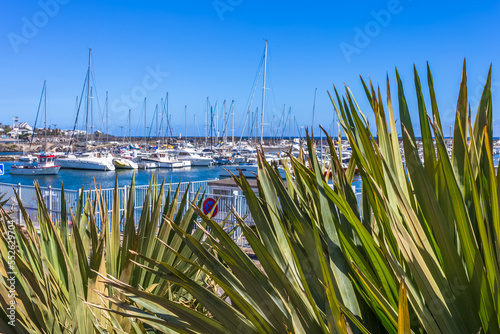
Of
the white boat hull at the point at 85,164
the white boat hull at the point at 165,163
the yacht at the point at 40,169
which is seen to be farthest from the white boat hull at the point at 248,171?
the yacht at the point at 40,169

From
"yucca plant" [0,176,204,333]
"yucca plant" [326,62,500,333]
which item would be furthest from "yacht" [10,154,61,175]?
"yucca plant" [326,62,500,333]

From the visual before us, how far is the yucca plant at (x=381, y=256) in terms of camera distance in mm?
1252

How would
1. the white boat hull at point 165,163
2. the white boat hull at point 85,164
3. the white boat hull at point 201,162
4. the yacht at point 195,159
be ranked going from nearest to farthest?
the white boat hull at point 85,164 < the white boat hull at point 165,163 < the yacht at point 195,159 < the white boat hull at point 201,162

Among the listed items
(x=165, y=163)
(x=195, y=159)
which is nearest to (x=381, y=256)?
(x=165, y=163)

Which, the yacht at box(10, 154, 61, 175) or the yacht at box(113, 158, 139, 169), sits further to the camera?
the yacht at box(113, 158, 139, 169)

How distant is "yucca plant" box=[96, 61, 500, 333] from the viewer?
1252mm

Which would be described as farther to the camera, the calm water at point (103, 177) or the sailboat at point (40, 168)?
the sailboat at point (40, 168)

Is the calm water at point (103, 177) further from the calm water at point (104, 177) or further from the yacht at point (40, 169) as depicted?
the yacht at point (40, 169)

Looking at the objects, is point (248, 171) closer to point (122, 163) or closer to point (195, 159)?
point (122, 163)

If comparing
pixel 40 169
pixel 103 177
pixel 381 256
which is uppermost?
pixel 381 256

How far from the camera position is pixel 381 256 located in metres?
1.42

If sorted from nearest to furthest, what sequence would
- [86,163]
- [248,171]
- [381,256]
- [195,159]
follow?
[381,256], [248,171], [86,163], [195,159]

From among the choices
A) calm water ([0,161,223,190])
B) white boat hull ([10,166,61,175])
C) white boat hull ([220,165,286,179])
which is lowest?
calm water ([0,161,223,190])

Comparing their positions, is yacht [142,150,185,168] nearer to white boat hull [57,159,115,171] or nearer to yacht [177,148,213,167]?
yacht [177,148,213,167]
